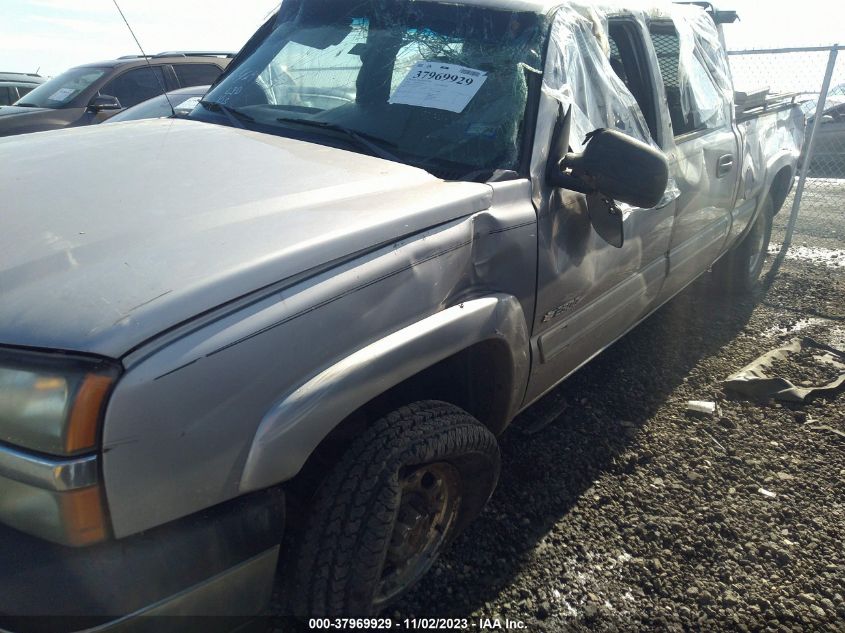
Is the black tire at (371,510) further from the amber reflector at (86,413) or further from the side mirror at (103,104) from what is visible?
the side mirror at (103,104)

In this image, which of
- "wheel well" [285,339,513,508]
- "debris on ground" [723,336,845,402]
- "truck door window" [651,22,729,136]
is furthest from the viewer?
"debris on ground" [723,336,845,402]

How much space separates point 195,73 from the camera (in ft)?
28.9

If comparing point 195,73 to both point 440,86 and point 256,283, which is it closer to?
point 440,86

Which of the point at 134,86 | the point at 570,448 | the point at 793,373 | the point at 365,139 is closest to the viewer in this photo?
the point at 365,139

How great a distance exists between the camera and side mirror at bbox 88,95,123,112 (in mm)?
7574

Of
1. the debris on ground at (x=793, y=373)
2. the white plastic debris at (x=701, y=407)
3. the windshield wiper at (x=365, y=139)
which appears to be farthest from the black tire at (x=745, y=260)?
the windshield wiper at (x=365, y=139)

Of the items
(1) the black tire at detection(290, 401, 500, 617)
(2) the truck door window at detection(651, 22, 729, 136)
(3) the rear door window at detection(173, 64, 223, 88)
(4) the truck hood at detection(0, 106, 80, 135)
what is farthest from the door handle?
(3) the rear door window at detection(173, 64, 223, 88)

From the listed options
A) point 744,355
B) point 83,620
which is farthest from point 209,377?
point 744,355

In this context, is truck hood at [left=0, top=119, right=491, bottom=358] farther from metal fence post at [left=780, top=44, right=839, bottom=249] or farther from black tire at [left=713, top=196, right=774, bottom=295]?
metal fence post at [left=780, top=44, right=839, bottom=249]

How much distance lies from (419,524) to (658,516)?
3.62ft

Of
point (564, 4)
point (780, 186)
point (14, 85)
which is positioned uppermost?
point (564, 4)

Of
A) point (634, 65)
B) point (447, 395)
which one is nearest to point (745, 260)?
point (634, 65)

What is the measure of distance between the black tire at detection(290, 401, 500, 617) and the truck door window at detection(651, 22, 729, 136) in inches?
85.4

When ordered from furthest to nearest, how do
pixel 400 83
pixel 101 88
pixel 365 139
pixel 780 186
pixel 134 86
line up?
pixel 134 86, pixel 101 88, pixel 780 186, pixel 400 83, pixel 365 139
